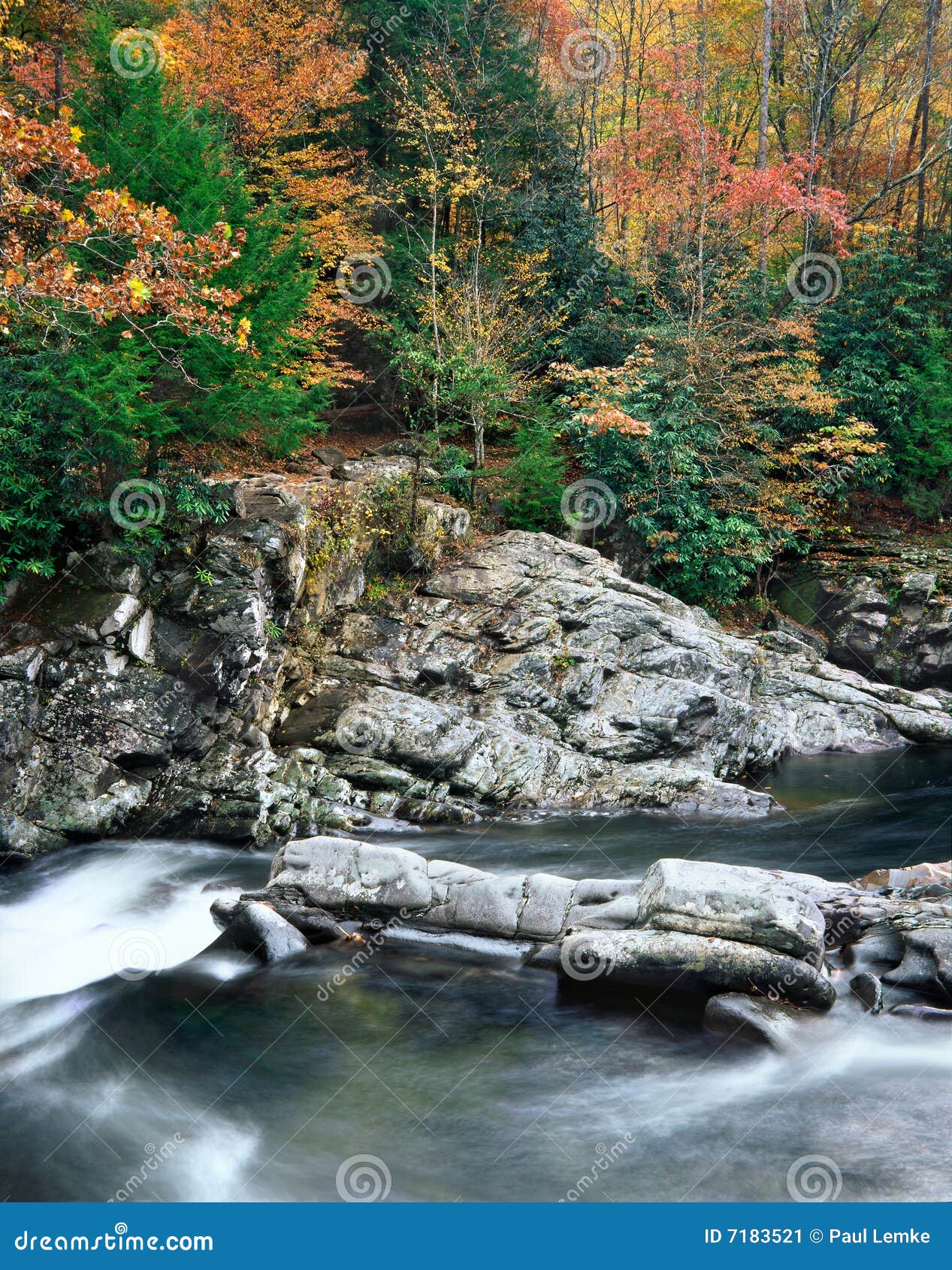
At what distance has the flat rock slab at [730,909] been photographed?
762cm

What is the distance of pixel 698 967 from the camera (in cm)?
754

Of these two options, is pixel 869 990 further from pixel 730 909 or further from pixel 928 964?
pixel 730 909

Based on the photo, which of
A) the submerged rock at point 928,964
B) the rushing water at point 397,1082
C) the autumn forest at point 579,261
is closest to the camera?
the rushing water at point 397,1082

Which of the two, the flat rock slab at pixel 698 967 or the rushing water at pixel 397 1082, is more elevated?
the flat rock slab at pixel 698 967

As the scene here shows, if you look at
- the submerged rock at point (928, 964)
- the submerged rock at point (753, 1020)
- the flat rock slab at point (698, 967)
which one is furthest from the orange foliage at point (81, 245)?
the submerged rock at point (928, 964)

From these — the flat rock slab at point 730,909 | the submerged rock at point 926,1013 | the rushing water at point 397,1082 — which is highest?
the flat rock slab at point 730,909

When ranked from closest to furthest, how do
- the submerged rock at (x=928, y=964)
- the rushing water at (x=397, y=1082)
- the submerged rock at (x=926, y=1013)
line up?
the rushing water at (x=397, y=1082) → the submerged rock at (x=926, y=1013) → the submerged rock at (x=928, y=964)

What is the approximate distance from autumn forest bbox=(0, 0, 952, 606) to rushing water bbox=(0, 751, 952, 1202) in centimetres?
813

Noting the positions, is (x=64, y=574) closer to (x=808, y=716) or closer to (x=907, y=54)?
(x=808, y=716)

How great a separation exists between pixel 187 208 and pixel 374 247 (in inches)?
350

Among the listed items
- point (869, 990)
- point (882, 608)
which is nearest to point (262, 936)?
point (869, 990)

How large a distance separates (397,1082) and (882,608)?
16458 millimetres

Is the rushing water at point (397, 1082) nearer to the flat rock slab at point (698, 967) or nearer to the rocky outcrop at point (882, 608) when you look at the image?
the flat rock slab at point (698, 967)

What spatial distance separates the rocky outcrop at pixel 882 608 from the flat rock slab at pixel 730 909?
41.4ft
